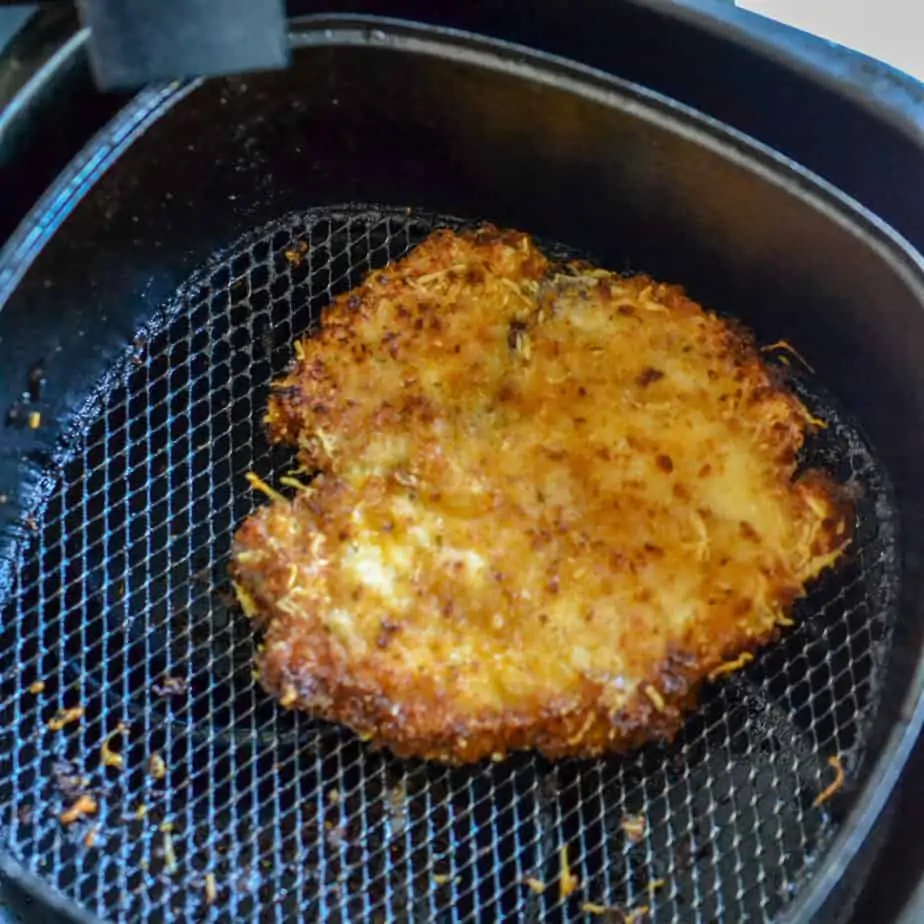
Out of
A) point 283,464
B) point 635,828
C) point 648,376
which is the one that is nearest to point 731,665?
point 635,828

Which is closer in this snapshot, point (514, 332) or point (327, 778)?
point (327, 778)

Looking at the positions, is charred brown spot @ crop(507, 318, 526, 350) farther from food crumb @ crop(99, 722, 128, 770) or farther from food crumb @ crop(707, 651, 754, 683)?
food crumb @ crop(99, 722, 128, 770)

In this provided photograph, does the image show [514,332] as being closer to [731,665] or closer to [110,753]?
[731,665]

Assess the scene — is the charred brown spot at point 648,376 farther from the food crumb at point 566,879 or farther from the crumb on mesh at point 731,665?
the food crumb at point 566,879

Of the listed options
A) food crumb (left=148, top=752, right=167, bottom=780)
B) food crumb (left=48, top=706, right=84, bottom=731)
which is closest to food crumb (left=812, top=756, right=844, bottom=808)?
food crumb (left=148, top=752, right=167, bottom=780)

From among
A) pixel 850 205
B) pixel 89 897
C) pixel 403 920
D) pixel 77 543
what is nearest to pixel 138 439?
pixel 77 543

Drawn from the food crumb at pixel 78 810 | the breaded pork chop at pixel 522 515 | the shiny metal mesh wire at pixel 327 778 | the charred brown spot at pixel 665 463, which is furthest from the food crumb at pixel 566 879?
the food crumb at pixel 78 810
